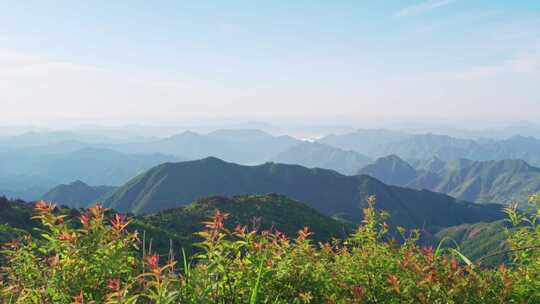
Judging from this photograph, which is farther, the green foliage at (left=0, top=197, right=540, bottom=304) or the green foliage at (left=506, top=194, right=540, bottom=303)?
the green foliage at (left=506, top=194, right=540, bottom=303)

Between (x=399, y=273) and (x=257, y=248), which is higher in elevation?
(x=257, y=248)

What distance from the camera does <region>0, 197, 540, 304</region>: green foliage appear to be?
304 centimetres

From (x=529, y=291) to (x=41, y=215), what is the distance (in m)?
4.16

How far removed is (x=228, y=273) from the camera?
3.45 m

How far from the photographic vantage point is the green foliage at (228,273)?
3041 mm

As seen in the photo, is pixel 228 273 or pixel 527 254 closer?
pixel 228 273

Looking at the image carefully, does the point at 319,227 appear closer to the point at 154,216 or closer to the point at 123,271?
the point at 154,216

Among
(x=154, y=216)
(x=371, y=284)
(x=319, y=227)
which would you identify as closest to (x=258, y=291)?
(x=371, y=284)

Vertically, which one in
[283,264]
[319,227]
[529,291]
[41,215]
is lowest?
[319,227]

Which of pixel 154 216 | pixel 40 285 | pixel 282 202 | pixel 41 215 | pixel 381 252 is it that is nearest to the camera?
pixel 41 215

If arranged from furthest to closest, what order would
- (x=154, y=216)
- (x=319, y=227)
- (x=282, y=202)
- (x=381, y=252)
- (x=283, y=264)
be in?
(x=282, y=202)
(x=319, y=227)
(x=154, y=216)
(x=381, y=252)
(x=283, y=264)

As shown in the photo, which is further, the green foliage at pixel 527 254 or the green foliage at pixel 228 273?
the green foliage at pixel 527 254

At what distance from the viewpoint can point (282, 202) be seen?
113 metres

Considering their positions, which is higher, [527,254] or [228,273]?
[228,273]
